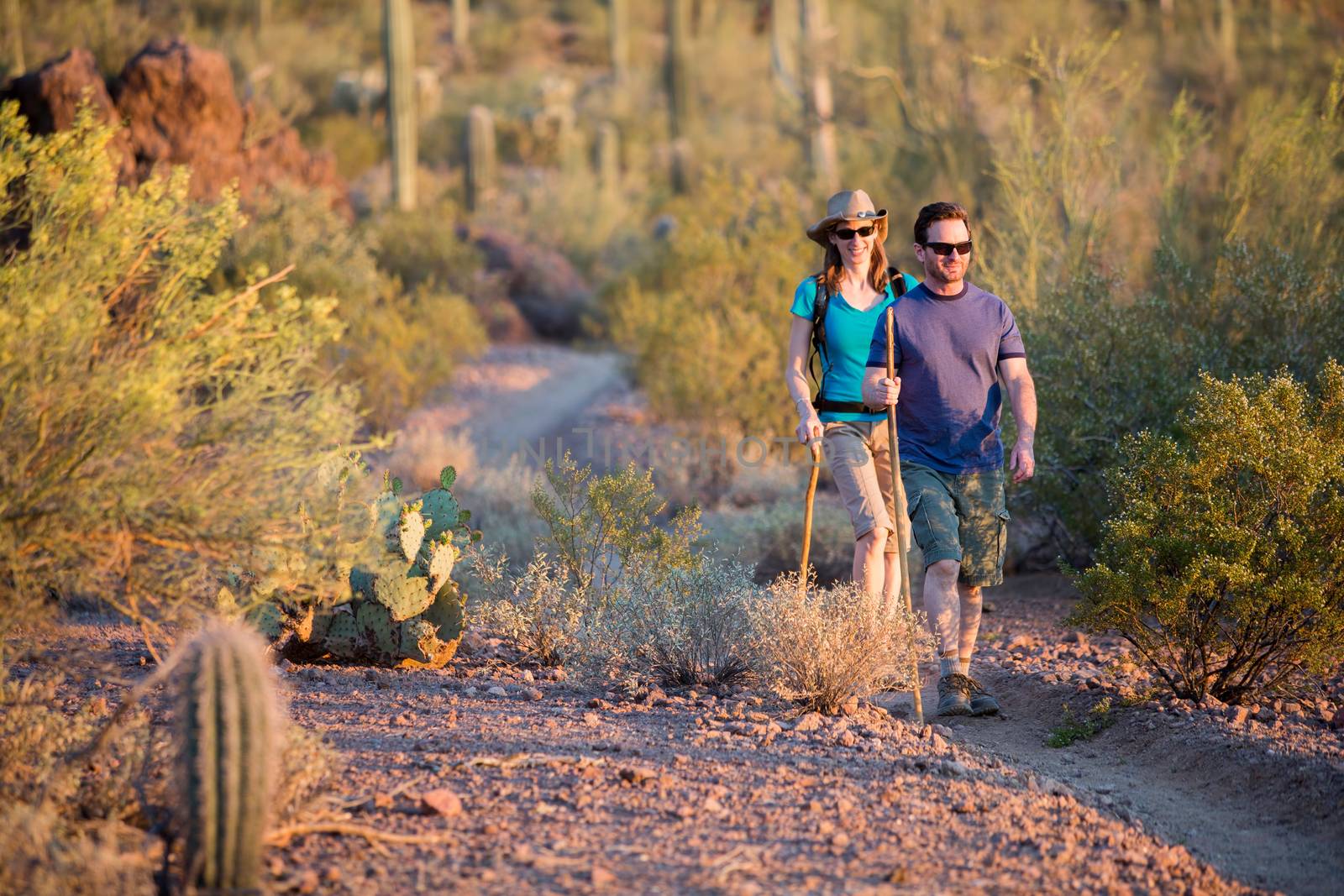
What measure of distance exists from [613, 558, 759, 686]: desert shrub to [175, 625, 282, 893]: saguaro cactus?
231 cm

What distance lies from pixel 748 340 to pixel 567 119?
22.3 metres

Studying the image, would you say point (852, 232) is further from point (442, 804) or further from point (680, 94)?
point (680, 94)

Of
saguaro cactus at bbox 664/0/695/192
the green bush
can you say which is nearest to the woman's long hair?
the green bush

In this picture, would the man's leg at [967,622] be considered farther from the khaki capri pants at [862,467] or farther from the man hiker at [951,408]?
the khaki capri pants at [862,467]

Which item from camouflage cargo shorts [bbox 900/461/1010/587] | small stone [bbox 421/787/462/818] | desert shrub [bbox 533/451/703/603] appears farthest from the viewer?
desert shrub [bbox 533/451/703/603]

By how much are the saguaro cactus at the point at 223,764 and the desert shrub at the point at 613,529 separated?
296 centimetres

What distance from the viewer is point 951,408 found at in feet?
15.8

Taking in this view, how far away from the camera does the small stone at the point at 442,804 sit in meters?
3.40

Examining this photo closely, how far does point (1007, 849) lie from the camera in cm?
340

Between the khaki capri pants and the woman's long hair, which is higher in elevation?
the woman's long hair

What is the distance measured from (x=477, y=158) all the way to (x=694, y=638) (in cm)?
2088

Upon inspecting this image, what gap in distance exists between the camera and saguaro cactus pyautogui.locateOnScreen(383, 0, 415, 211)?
19.1 meters

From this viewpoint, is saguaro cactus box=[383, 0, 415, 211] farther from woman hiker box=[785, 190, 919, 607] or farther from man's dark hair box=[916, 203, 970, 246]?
man's dark hair box=[916, 203, 970, 246]

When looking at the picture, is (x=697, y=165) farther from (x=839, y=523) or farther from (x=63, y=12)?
(x=839, y=523)
